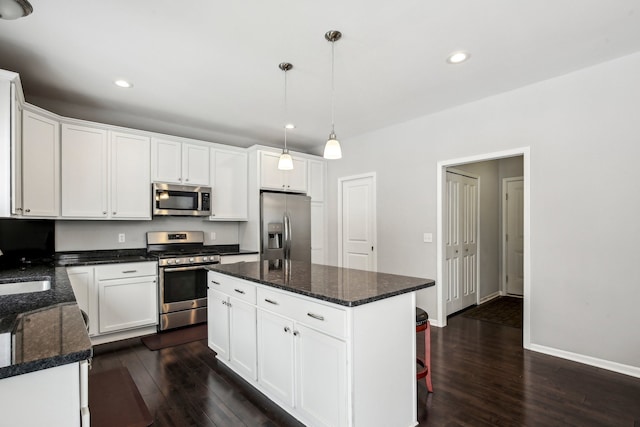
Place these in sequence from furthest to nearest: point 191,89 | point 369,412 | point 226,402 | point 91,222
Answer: point 91,222 < point 191,89 < point 226,402 < point 369,412

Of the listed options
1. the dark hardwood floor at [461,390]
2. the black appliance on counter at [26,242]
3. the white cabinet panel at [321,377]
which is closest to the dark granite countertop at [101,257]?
the black appliance on counter at [26,242]

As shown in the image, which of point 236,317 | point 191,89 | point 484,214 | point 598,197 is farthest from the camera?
point 484,214

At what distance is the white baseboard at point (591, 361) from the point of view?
264 cm

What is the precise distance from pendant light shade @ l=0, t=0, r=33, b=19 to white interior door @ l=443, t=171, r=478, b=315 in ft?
13.4

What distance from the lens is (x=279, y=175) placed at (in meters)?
4.86

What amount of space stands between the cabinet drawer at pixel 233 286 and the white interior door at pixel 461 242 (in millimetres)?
2665

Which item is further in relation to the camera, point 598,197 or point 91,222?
point 91,222

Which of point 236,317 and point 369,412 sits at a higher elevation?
point 236,317

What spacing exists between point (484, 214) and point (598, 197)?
2447 millimetres

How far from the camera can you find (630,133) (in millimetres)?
2666

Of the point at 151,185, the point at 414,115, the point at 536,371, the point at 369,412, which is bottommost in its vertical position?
the point at 536,371

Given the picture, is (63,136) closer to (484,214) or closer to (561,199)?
(561,199)

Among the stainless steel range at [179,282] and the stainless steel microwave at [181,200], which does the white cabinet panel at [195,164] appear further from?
the stainless steel range at [179,282]

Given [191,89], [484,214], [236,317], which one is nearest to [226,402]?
[236,317]
